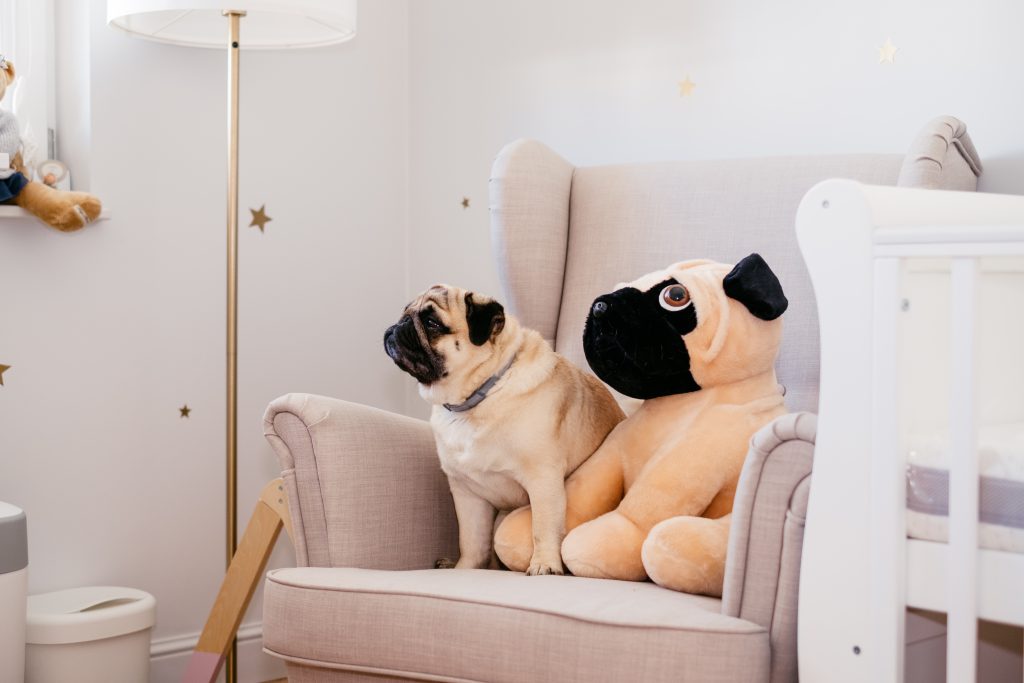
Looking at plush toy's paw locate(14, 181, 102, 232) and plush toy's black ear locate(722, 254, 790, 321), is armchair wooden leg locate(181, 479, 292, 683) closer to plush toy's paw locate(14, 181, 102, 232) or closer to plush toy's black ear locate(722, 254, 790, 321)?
plush toy's paw locate(14, 181, 102, 232)

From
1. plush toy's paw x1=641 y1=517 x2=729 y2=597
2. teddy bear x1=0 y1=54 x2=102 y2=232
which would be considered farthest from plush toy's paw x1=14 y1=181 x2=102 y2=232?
plush toy's paw x1=641 y1=517 x2=729 y2=597

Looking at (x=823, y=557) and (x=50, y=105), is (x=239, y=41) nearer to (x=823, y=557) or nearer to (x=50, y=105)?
(x=50, y=105)

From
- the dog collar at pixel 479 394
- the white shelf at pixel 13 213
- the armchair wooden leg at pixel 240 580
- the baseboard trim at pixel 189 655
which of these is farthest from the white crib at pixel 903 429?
the white shelf at pixel 13 213

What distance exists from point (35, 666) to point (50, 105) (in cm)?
106

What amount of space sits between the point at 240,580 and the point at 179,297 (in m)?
0.62

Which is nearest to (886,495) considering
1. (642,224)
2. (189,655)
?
(642,224)

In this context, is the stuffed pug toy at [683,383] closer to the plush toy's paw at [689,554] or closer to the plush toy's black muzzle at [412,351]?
the plush toy's paw at [689,554]

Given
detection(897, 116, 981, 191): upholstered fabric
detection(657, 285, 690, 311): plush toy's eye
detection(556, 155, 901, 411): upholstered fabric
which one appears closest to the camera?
detection(657, 285, 690, 311): plush toy's eye

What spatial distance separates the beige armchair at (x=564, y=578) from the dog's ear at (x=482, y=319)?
224 millimetres

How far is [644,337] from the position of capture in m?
1.42

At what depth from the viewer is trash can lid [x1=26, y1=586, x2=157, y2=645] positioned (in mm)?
1823

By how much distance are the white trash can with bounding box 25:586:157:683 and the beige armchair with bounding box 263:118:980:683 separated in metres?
0.59

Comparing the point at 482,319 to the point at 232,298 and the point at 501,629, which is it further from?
the point at 232,298

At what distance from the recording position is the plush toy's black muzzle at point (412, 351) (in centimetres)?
144
